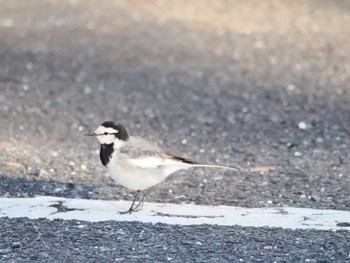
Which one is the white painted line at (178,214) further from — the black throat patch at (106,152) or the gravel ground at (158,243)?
the black throat patch at (106,152)

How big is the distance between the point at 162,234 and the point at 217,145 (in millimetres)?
3099

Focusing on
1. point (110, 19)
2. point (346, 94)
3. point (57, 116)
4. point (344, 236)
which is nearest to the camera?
point (344, 236)

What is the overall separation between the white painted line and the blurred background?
0.33 meters

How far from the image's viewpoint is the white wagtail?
6.22 meters

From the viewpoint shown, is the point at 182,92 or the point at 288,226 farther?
the point at 182,92

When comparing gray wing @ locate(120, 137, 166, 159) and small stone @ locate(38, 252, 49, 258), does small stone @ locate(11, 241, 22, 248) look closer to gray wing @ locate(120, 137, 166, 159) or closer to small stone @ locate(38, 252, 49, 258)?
small stone @ locate(38, 252, 49, 258)

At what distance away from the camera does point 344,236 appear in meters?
5.65

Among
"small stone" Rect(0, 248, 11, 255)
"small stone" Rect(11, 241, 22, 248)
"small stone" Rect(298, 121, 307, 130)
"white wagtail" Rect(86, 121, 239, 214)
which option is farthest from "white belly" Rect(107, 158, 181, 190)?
"small stone" Rect(298, 121, 307, 130)

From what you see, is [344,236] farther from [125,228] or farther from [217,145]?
[217,145]

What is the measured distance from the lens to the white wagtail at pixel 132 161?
622 centimetres

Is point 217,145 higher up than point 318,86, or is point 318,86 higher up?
point 318,86

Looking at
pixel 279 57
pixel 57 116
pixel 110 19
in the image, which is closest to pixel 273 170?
pixel 57 116

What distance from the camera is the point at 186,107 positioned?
10.1 metres

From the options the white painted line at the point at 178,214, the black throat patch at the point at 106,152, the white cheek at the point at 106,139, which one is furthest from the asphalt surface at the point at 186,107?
the white cheek at the point at 106,139
